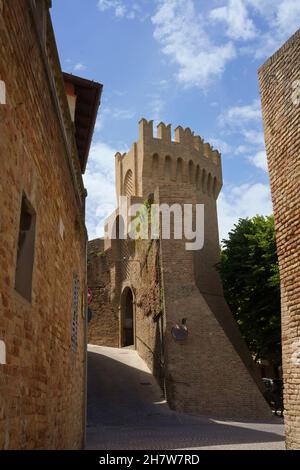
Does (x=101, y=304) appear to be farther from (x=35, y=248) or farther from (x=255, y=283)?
(x=35, y=248)

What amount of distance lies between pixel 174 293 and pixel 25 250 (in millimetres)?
14912

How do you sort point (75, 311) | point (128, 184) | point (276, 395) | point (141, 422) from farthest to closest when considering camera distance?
point (128, 184), point (276, 395), point (141, 422), point (75, 311)

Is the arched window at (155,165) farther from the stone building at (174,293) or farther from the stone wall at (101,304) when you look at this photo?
the stone wall at (101,304)

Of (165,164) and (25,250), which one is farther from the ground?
(165,164)

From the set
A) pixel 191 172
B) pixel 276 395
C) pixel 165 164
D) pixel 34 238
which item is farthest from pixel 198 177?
pixel 34 238

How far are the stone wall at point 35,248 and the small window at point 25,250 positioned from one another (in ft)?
0.30

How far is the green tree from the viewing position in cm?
2103

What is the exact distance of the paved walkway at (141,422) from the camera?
33.9 ft

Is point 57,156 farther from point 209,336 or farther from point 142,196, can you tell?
point 142,196

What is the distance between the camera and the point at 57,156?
6.27 meters

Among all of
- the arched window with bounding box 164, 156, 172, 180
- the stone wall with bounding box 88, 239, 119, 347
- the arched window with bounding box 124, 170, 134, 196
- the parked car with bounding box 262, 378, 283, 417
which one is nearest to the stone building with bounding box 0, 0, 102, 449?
the parked car with bounding box 262, 378, 283, 417

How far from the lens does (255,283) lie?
2228 centimetres
